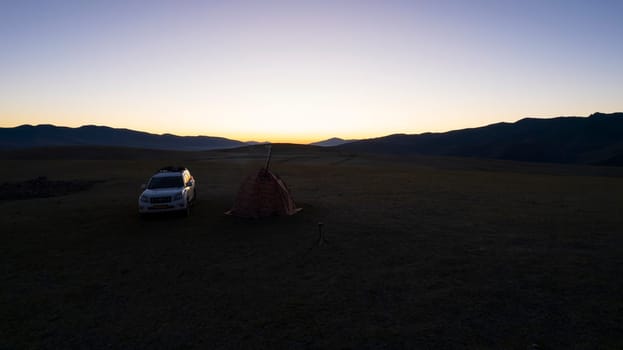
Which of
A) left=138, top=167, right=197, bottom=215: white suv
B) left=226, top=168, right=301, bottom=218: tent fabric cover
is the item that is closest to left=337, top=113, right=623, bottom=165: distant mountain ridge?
left=226, top=168, right=301, bottom=218: tent fabric cover

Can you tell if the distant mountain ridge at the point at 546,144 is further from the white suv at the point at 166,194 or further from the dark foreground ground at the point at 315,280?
the white suv at the point at 166,194

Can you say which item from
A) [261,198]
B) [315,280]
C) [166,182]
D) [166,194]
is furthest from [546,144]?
[315,280]

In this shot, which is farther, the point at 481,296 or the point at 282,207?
the point at 282,207

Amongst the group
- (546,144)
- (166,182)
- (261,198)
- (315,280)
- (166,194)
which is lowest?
(315,280)

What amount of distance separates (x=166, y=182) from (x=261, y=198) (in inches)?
179

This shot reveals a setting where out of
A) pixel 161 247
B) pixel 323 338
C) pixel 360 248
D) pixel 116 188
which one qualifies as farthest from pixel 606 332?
pixel 116 188

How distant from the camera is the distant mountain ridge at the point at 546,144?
131m

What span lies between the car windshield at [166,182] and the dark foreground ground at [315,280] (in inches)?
58.4

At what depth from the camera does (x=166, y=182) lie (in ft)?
54.7

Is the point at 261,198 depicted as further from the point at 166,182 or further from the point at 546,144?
the point at 546,144

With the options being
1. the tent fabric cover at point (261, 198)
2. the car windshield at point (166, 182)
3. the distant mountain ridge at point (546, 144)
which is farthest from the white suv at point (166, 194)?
the distant mountain ridge at point (546, 144)

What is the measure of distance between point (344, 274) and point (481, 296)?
3122 mm

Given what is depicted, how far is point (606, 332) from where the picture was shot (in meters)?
6.29

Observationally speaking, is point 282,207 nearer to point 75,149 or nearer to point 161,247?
point 161,247
